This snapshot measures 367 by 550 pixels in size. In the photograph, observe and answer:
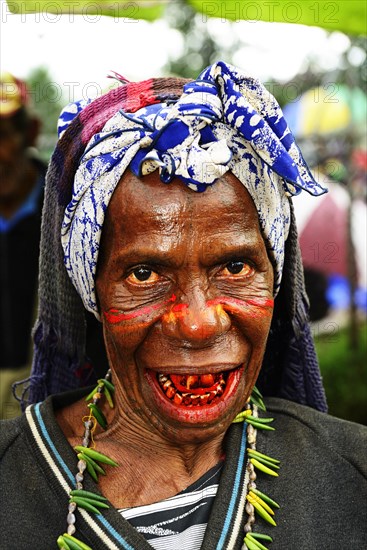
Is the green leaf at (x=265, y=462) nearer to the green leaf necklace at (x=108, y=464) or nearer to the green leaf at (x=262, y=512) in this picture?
the green leaf necklace at (x=108, y=464)

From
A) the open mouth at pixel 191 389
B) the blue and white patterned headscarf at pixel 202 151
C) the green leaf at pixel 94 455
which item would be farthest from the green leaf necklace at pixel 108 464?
the blue and white patterned headscarf at pixel 202 151

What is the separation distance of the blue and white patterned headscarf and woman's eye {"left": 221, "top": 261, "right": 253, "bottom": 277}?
0.09 meters

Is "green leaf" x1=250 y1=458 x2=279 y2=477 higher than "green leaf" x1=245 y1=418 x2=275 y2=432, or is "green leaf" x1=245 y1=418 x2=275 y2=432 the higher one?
"green leaf" x1=245 y1=418 x2=275 y2=432

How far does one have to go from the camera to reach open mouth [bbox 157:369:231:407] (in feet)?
6.08

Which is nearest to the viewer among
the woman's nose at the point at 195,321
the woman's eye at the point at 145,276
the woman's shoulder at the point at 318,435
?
the woman's nose at the point at 195,321

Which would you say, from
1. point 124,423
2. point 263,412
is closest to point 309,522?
point 263,412

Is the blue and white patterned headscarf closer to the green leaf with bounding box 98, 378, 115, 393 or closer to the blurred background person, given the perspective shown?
the green leaf with bounding box 98, 378, 115, 393

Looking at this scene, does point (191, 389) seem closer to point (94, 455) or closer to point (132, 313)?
point (132, 313)

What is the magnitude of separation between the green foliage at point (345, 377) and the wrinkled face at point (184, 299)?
4381mm

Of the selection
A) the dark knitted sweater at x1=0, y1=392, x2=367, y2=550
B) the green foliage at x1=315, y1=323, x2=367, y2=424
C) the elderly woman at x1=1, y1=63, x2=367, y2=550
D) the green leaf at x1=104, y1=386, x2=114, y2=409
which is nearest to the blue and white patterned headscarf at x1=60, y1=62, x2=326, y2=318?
the elderly woman at x1=1, y1=63, x2=367, y2=550

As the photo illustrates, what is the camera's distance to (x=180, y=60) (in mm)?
8703

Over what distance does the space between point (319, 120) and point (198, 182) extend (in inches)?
283

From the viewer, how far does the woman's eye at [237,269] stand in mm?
1902

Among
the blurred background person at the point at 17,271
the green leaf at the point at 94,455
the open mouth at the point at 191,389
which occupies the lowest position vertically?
the blurred background person at the point at 17,271
